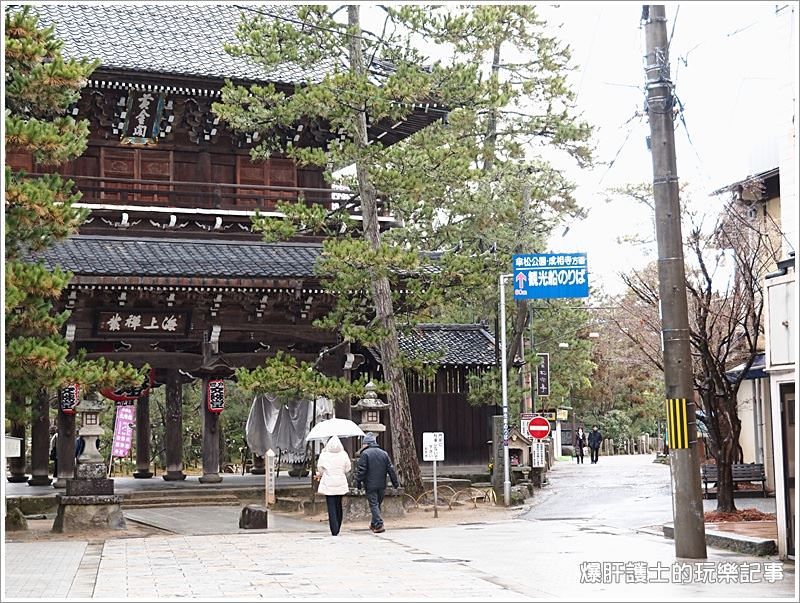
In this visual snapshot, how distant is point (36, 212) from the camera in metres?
15.5

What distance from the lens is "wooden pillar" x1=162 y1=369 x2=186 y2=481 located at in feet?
104

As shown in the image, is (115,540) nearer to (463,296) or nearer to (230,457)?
(463,296)

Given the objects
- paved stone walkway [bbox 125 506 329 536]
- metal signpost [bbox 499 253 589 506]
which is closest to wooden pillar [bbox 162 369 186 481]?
paved stone walkway [bbox 125 506 329 536]

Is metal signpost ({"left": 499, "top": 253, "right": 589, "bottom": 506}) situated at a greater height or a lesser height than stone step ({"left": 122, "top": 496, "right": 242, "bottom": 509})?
greater

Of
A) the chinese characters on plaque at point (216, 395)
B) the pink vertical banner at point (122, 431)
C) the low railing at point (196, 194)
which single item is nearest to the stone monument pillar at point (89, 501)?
the low railing at point (196, 194)

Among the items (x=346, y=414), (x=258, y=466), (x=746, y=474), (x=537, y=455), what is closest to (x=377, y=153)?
(x=346, y=414)

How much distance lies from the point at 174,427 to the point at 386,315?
11.2 metres

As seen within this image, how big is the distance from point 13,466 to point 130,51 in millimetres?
15447

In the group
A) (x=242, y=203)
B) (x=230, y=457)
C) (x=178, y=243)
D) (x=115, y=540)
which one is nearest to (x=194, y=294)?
(x=178, y=243)

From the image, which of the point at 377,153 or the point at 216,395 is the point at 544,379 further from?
the point at 377,153

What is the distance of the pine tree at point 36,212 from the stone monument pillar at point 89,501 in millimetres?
3975

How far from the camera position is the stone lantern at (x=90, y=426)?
67.7 feet

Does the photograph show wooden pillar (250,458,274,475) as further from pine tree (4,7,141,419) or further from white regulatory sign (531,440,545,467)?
pine tree (4,7,141,419)

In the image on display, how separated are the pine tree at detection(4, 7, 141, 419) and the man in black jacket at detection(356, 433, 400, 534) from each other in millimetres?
5113
